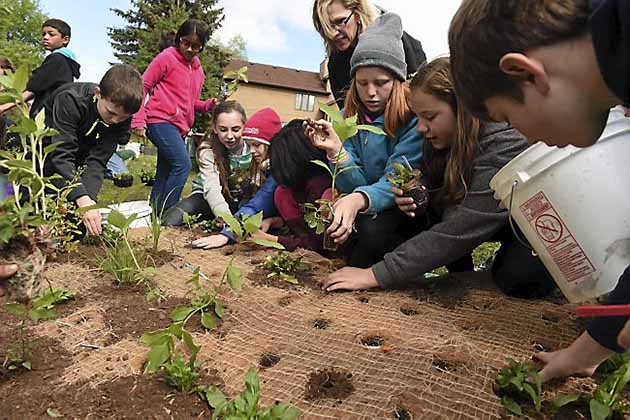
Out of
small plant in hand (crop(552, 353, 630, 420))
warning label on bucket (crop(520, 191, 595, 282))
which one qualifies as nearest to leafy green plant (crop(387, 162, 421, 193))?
warning label on bucket (crop(520, 191, 595, 282))

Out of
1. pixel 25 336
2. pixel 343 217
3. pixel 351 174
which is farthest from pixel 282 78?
pixel 25 336

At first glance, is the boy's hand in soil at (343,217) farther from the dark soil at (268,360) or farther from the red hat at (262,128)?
the red hat at (262,128)

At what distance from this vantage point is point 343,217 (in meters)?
1.79

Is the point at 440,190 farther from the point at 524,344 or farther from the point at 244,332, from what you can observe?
the point at 244,332

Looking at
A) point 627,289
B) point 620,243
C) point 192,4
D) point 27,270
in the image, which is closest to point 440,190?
point 620,243

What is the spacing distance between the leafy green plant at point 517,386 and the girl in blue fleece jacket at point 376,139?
94 cm

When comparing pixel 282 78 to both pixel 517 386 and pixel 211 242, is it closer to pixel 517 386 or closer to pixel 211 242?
pixel 211 242

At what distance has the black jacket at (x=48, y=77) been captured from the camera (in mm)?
3360

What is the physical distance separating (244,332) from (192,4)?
18.0 metres

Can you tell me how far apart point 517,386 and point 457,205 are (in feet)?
2.99

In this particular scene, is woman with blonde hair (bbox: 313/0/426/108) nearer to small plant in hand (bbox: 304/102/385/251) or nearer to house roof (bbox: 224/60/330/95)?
small plant in hand (bbox: 304/102/385/251)

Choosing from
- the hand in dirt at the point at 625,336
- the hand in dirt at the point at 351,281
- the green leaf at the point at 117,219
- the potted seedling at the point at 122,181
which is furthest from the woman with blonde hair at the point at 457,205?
the potted seedling at the point at 122,181

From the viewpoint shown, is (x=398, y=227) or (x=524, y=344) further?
(x=398, y=227)

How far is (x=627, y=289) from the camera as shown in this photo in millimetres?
959
